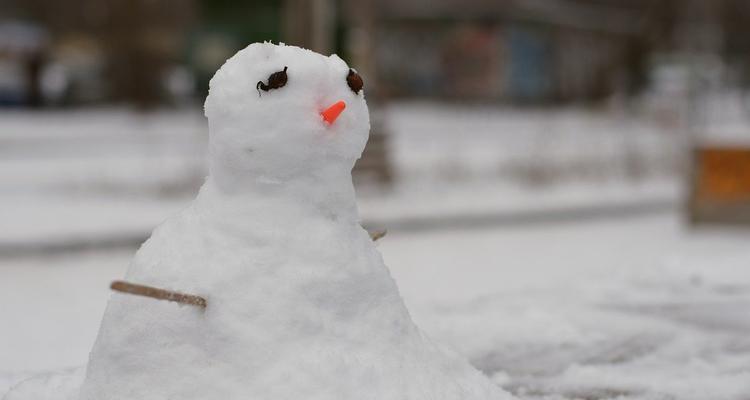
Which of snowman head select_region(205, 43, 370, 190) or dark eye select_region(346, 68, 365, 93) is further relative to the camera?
dark eye select_region(346, 68, 365, 93)

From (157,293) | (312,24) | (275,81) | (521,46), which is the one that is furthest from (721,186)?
(521,46)


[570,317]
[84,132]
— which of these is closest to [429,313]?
[570,317]

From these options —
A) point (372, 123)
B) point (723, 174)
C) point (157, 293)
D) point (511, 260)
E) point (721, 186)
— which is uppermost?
point (157, 293)

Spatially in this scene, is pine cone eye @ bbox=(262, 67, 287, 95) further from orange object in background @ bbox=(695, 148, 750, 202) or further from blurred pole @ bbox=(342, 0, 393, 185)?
blurred pole @ bbox=(342, 0, 393, 185)

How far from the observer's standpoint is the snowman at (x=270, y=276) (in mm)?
4379

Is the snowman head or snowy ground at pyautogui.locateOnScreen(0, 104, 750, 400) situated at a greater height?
the snowman head

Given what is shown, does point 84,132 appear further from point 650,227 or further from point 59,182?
point 650,227

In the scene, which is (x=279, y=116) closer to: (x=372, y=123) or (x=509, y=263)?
(x=509, y=263)

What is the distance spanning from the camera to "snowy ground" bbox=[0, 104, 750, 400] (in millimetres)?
6672

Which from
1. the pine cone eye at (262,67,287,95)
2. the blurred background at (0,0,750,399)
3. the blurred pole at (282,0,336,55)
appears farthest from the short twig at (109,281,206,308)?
the blurred pole at (282,0,336,55)

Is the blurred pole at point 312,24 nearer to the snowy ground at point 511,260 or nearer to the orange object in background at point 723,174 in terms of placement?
the snowy ground at point 511,260

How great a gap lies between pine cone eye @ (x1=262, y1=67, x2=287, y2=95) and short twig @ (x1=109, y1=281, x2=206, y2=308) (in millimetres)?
827

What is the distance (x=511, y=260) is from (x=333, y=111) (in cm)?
735

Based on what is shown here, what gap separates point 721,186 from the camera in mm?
13281
